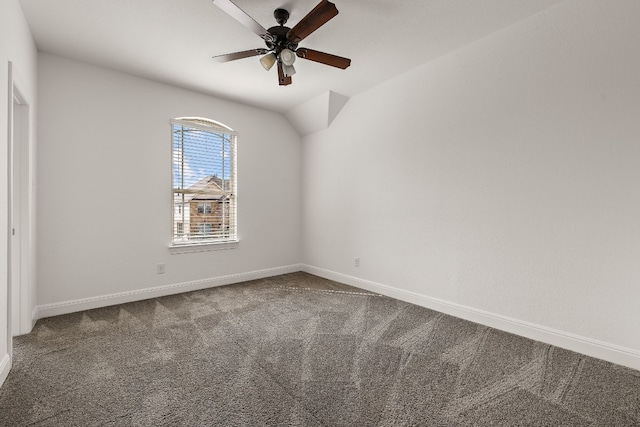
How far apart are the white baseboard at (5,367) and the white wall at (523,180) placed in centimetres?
344

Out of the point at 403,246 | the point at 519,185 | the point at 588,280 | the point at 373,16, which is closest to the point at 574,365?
the point at 588,280

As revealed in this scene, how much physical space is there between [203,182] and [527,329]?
410 cm

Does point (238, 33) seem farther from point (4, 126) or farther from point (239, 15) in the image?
point (4, 126)

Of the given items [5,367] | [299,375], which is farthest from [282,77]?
[5,367]

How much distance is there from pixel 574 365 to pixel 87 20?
15.6ft

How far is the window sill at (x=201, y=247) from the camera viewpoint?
3.97m

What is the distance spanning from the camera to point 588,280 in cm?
235

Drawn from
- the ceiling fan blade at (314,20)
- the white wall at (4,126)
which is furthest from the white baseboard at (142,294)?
the ceiling fan blade at (314,20)

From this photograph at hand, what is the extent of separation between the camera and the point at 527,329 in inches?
105

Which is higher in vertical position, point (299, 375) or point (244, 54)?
point (244, 54)

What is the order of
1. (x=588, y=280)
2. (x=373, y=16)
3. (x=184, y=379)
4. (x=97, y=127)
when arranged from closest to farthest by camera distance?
(x=184, y=379)
(x=588, y=280)
(x=373, y=16)
(x=97, y=127)

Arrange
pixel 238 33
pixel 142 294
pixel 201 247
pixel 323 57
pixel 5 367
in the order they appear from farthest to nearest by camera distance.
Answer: pixel 201 247, pixel 142 294, pixel 238 33, pixel 323 57, pixel 5 367

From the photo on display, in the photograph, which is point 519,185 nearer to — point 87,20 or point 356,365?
point 356,365

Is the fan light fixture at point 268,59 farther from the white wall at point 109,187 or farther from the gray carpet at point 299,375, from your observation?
the gray carpet at point 299,375
